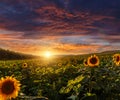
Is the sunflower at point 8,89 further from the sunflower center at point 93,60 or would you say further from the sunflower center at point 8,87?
the sunflower center at point 93,60

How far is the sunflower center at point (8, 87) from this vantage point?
6.77 metres

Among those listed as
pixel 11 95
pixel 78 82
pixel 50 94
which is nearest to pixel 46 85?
pixel 50 94

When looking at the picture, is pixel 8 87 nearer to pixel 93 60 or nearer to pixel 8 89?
pixel 8 89

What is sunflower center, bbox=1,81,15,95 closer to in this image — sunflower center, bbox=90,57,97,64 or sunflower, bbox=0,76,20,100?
sunflower, bbox=0,76,20,100

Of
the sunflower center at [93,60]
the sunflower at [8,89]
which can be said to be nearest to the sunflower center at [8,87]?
the sunflower at [8,89]

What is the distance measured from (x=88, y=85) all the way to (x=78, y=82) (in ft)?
1.85

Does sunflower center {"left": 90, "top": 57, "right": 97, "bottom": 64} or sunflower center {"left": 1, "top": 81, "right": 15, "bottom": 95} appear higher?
sunflower center {"left": 90, "top": 57, "right": 97, "bottom": 64}

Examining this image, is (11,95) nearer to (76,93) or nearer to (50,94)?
(76,93)

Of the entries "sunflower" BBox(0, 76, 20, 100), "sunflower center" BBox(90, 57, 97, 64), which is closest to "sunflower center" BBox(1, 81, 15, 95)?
"sunflower" BBox(0, 76, 20, 100)

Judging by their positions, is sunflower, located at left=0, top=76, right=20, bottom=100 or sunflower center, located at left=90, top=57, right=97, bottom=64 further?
sunflower center, located at left=90, top=57, right=97, bottom=64

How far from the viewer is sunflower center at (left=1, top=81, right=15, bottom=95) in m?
6.77

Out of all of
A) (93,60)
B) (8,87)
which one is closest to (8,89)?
(8,87)

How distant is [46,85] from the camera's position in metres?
11.2

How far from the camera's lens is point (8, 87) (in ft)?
22.6
